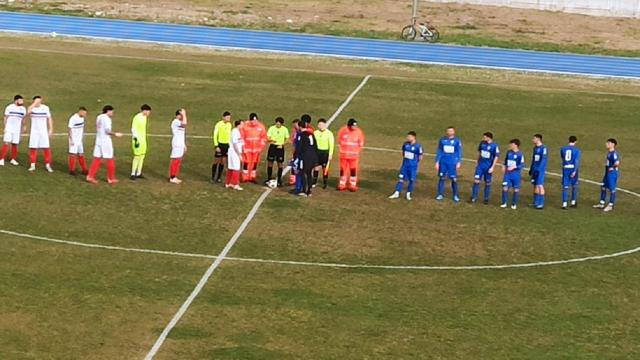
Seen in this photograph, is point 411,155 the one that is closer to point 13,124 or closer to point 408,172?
point 408,172

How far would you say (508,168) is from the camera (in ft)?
94.7

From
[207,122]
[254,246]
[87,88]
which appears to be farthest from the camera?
[87,88]

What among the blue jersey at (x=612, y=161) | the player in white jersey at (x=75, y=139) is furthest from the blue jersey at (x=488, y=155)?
the player in white jersey at (x=75, y=139)

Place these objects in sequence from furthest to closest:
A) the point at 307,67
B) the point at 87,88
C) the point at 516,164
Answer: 1. the point at 307,67
2. the point at 87,88
3. the point at 516,164

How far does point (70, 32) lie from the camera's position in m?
55.4

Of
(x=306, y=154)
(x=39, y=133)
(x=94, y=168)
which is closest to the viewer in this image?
(x=306, y=154)

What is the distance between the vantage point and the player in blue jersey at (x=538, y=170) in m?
28.8

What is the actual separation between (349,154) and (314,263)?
6.86 metres

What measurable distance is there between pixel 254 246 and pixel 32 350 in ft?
23.4

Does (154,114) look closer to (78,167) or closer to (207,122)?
(207,122)

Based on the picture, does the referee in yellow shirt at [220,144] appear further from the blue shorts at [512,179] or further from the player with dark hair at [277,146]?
the blue shorts at [512,179]

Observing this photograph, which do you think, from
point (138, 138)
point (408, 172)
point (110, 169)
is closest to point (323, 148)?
point (408, 172)

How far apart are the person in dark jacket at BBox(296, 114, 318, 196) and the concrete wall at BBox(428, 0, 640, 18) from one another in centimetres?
4351

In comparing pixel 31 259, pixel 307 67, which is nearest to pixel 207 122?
pixel 307 67
